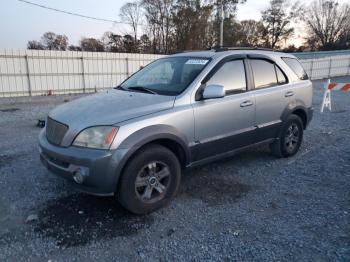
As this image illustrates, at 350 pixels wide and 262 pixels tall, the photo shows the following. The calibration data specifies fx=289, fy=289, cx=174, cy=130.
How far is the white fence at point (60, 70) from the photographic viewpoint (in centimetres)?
1502

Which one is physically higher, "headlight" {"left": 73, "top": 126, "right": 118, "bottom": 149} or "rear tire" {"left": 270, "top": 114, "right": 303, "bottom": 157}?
"headlight" {"left": 73, "top": 126, "right": 118, "bottom": 149}

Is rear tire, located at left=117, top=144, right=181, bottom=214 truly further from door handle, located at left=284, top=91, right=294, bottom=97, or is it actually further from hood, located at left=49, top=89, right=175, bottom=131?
door handle, located at left=284, top=91, right=294, bottom=97

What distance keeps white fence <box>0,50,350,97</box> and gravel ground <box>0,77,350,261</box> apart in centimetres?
1198

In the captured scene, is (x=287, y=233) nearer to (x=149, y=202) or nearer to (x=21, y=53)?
(x=149, y=202)

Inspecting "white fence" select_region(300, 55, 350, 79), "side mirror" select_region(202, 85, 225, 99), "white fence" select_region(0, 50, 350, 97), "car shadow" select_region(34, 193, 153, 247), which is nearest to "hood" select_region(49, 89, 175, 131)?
"side mirror" select_region(202, 85, 225, 99)

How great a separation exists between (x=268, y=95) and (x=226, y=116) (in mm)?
1004

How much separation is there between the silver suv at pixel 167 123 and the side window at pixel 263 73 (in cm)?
2

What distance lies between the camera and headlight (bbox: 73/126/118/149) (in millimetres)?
→ 2919

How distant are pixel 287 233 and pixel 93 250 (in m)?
1.93

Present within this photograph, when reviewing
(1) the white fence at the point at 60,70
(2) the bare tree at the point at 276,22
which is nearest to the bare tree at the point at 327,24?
(2) the bare tree at the point at 276,22

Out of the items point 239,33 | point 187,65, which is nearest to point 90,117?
point 187,65

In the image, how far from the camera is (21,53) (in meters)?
15.2

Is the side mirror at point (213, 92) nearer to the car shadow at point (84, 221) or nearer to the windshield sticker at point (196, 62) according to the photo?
the windshield sticker at point (196, 62)

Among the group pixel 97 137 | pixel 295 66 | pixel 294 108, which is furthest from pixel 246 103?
pixel 97 137
